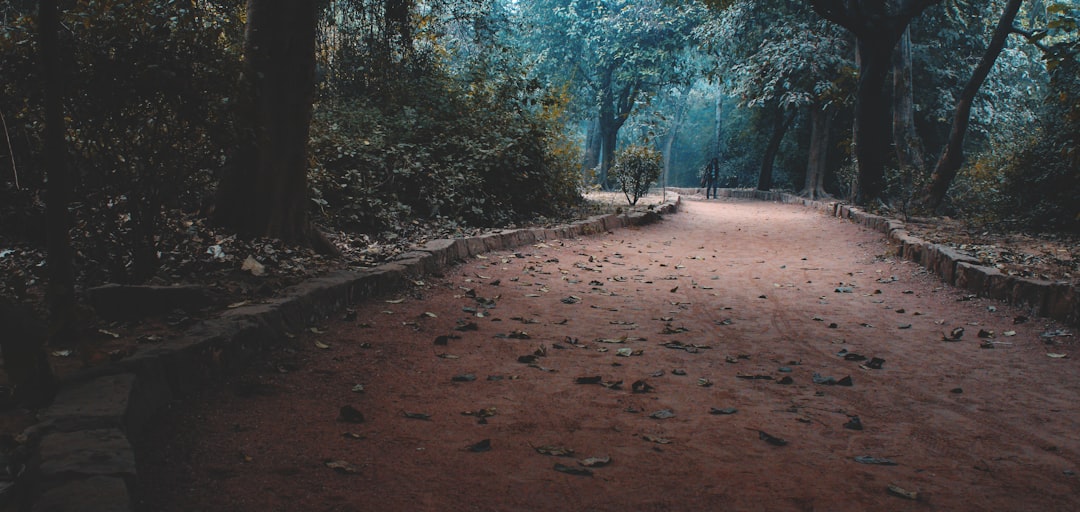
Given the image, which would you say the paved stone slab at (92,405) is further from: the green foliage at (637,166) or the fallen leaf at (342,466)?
the green foliage at (637,166)

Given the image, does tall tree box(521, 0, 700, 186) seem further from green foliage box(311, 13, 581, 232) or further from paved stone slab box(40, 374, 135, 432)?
paved stone slab box(40, 374, 135, 432)

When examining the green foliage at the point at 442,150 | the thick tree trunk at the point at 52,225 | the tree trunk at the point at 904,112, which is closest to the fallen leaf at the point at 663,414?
the thick tree trunk at the point at 52,225

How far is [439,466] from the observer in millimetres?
2527

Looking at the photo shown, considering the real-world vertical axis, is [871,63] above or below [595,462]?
above

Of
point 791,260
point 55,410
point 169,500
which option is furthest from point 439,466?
point 791,260

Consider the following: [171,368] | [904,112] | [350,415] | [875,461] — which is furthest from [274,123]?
[904,112]

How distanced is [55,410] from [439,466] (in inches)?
51.0

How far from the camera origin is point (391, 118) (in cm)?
995

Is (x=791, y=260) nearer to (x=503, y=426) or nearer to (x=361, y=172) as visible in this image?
(x=361, y=172)

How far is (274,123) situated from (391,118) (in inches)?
178

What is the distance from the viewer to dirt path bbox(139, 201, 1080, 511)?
235 centimetres

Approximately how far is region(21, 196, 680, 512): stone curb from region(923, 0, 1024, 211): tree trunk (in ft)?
38.2

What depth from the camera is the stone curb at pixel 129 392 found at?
1.84 m

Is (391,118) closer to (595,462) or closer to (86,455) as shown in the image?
(595,462)
